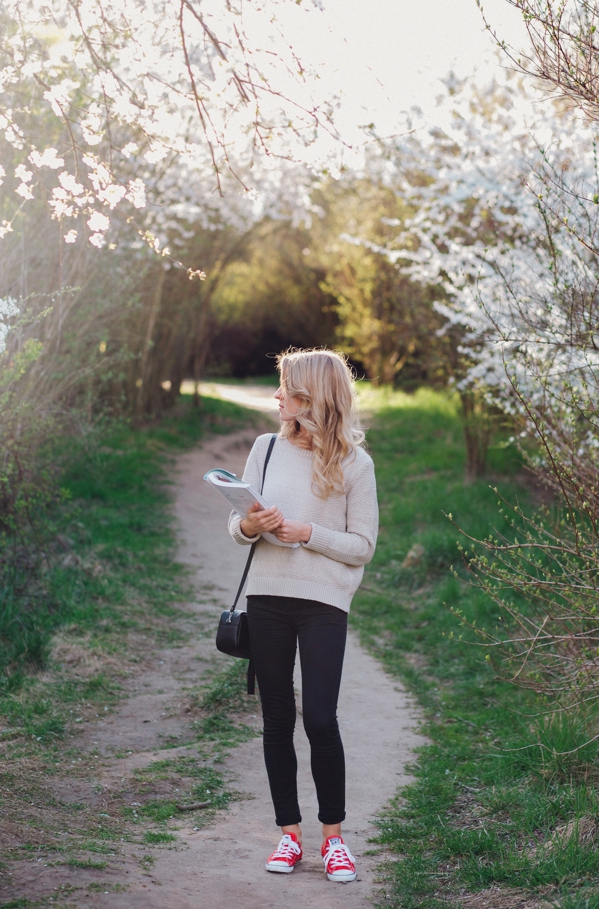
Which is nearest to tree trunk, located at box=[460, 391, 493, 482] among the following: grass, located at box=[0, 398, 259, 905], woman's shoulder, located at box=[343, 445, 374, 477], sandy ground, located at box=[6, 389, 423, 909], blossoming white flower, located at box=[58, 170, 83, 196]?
grass, located at box=[0, 398, 259, 905]

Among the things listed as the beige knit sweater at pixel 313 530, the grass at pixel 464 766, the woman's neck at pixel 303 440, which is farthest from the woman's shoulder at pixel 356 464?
the grass at pixel 464 766

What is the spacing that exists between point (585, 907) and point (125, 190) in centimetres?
317

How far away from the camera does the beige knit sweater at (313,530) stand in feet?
9.39

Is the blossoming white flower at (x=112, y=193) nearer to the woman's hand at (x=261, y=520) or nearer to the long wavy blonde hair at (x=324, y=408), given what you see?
the long wavy blonde hair at (x=324, y=408)

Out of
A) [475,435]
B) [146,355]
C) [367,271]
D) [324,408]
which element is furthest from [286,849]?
[367,271]

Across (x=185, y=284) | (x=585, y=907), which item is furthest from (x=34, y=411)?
(x=185, y=284)

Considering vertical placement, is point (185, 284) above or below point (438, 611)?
above

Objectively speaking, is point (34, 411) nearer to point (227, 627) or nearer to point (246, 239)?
point (227, 627)

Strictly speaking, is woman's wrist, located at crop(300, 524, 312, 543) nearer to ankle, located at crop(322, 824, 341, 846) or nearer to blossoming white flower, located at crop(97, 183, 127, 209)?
ankle, located at crop(322, 824, 341, 846)

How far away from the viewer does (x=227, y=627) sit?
296 cm

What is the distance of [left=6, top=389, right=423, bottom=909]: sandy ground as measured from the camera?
8.84 feet

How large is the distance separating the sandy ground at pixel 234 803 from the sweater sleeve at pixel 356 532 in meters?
1.08

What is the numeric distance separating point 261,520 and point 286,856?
1147 mm

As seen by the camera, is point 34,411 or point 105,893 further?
point 34,411
